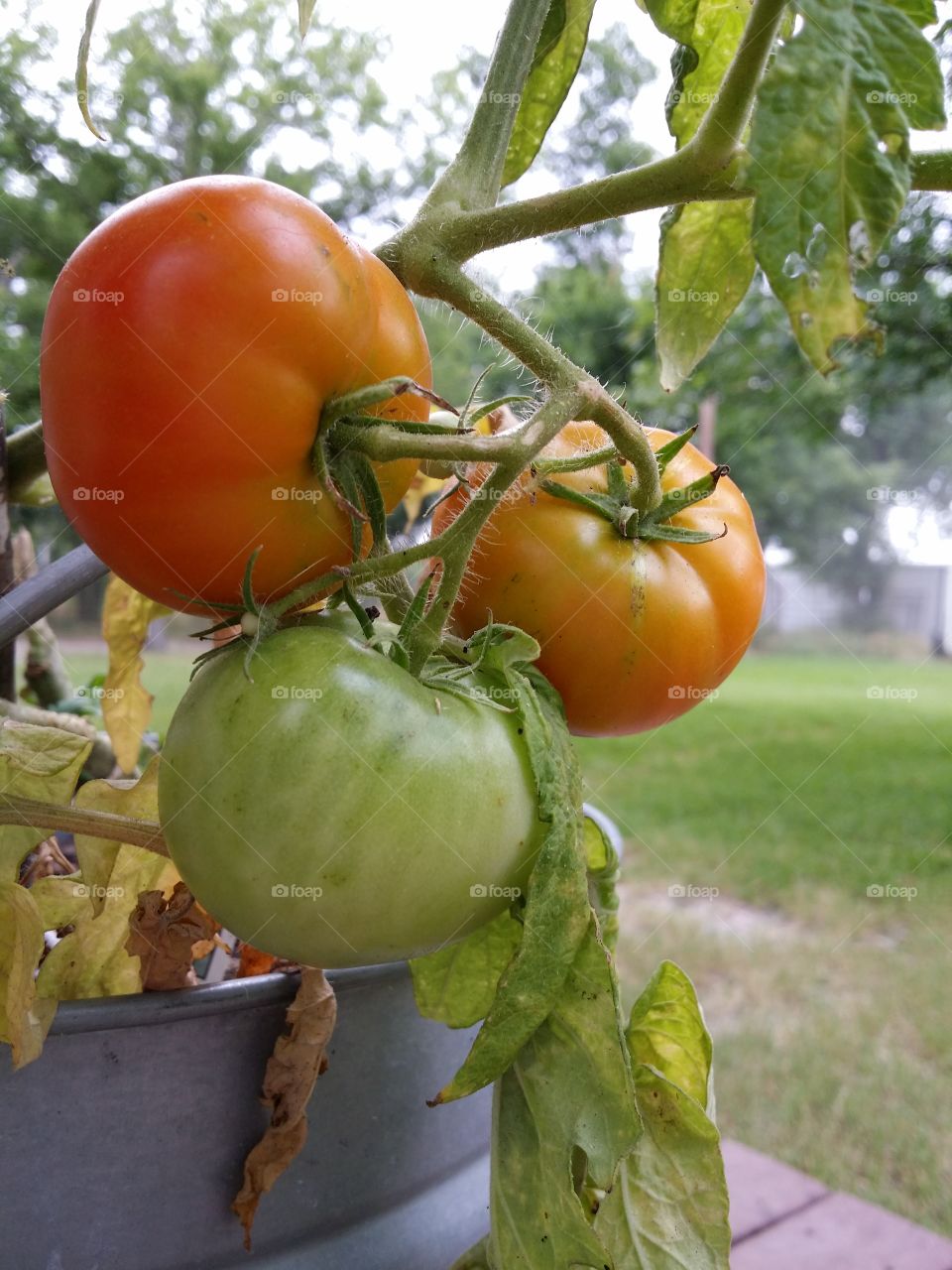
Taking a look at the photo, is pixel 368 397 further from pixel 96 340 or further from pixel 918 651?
pixel 918 651

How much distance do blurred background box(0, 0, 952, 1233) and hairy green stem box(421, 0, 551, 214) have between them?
0.18ft

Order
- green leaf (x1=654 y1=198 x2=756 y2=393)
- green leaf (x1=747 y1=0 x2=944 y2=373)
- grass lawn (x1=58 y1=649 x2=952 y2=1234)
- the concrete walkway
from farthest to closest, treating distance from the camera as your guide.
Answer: grass lawn (x1=58 y1=649 x2=952 y2=1234), the concrete walkway, green leaf (x1=654 y1=198 x2=756 y2=393), green leaf (x1=747 y1=0 x2=944 y2=373)

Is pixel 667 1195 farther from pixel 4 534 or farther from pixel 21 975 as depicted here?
pixel 4 534

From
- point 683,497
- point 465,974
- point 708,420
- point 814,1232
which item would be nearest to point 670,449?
point 683,497

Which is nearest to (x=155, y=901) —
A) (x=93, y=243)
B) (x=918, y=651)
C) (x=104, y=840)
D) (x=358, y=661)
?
(x=104, y=840)

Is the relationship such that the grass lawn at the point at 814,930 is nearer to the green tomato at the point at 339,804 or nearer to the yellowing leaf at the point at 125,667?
the green tomato at the point at 339,804

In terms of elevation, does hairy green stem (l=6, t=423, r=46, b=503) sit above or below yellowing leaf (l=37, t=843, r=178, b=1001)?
above

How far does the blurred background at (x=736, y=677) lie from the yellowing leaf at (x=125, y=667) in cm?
4

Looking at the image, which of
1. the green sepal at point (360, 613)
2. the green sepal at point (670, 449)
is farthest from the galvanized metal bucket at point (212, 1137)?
the green sepal at point (670, 449)

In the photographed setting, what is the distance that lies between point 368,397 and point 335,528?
0.17 feet

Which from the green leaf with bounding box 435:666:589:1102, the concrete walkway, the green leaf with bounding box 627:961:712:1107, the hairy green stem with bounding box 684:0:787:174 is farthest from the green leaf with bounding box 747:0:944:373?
the concrete walkway

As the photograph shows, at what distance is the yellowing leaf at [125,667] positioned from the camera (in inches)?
22.4

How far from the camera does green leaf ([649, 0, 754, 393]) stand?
472 millimetres

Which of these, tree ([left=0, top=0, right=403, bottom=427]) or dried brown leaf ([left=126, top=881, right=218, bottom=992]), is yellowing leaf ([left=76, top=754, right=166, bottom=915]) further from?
tree ([left=0, top=0, right=403, bottom=427])
